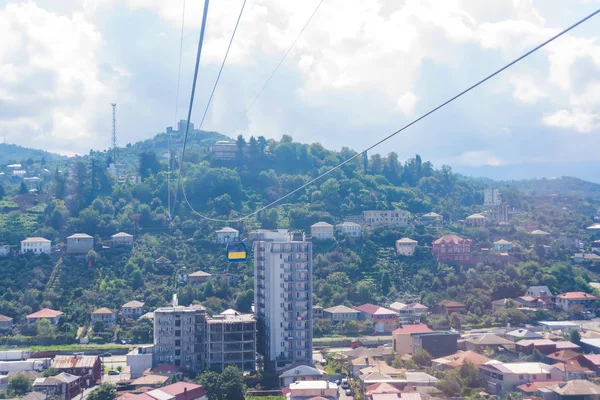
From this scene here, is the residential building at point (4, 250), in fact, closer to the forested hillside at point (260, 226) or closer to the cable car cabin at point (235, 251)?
the forested hillside at point (260, 226)

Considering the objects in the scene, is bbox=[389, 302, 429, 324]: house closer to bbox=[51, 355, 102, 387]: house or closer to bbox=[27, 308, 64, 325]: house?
bbox=[51, 355, 102, 387]: house

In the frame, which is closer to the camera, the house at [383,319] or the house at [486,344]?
the house at [486,344]

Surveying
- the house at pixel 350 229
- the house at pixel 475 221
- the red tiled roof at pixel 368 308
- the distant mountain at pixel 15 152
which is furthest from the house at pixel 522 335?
the distant mountain at pixel 15 152

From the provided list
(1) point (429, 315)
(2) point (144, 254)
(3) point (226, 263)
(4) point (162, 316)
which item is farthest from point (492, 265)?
(4) point (162, 316)

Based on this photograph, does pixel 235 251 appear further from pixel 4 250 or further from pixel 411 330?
pixel 4 250

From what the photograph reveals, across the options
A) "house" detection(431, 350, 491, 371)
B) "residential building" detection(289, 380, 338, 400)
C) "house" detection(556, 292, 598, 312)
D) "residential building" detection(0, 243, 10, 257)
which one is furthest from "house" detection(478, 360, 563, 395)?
"residential building" detection(0, 243, 10, 257)

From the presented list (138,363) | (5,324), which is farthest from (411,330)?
(5,324)
